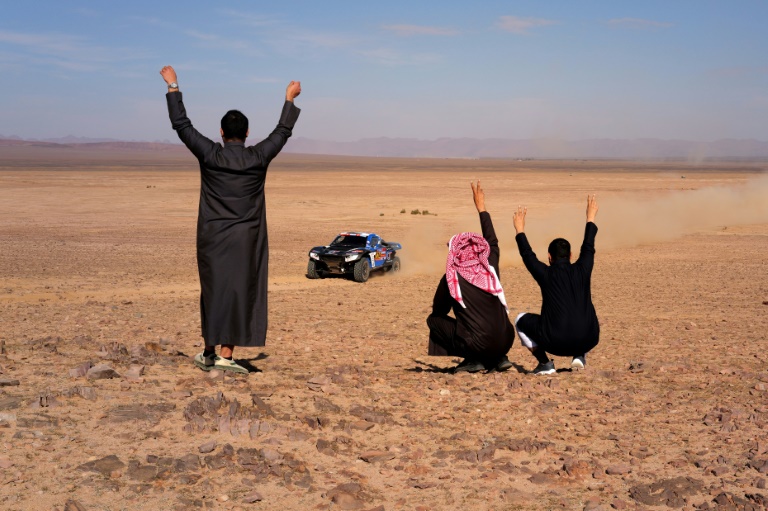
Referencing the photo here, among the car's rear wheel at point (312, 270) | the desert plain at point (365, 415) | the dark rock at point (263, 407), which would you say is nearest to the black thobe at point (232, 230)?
the desert plain at point (365, 415)

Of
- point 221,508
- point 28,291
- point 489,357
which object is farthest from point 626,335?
point 28,291

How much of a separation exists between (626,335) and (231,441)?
8029 millimetres

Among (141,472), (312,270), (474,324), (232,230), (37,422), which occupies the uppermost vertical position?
(232,230)

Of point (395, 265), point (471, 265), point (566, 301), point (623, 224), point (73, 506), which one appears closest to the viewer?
point (73, 506)

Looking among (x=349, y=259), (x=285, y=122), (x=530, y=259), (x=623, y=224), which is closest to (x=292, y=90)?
(x=285, y=122)

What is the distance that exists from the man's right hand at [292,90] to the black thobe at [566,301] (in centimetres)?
283

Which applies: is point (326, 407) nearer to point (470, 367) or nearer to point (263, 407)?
point (263, 407)

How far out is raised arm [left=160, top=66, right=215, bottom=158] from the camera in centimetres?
725

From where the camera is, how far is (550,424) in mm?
7176

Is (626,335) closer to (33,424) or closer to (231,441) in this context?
(231,441)

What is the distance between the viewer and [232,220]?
24.5ft

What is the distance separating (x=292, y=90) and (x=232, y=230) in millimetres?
1326

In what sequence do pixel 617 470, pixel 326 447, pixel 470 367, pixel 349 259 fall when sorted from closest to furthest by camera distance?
pixel 617 470 < pixel 326 447 < pixel 470 367 < pixel 349 259

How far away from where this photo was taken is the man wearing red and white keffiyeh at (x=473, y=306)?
8352mm
